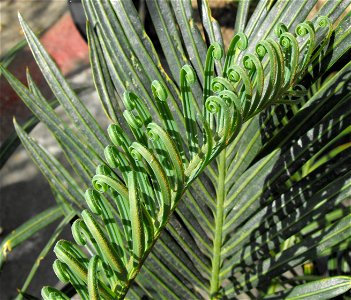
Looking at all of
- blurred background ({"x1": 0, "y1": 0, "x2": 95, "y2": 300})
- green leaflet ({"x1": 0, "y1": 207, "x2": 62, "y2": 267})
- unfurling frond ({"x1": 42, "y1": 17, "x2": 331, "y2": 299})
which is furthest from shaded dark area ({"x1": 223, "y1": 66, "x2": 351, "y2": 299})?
blurred background ({"x1": 0, "y1": 0, "x2": 95, "y2": 300})

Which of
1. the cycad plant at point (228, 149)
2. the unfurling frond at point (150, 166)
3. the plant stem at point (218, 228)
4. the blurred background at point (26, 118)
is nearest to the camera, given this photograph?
the unfurling frond at point (150, 166)

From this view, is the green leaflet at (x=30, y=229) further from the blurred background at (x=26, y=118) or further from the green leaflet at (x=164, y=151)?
the blurred background at (x=26, y=118)

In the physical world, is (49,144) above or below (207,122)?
above

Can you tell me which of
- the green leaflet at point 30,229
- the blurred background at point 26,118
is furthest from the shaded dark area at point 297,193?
the blurred background at point 26,118

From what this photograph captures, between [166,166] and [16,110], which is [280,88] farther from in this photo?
[16,110]

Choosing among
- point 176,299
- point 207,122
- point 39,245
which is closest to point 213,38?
point 207,122

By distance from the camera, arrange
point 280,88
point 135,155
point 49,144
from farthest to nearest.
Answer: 1. point 49,144
2. point 280,88
3. point 135,155

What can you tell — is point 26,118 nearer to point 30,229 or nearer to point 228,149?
point 30,229
